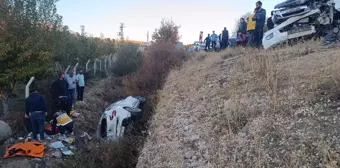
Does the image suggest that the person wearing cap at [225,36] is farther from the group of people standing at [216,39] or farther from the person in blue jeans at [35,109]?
the person in blue jeans at [35,109]

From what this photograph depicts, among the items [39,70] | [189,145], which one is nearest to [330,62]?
[189,145]

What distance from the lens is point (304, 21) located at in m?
9.29

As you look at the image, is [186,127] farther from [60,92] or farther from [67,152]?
[60,92]

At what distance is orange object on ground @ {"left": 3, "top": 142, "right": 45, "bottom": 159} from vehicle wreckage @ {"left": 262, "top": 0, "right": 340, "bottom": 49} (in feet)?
24.4

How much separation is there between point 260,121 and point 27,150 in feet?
19.8

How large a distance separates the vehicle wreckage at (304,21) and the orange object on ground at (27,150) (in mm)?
7438

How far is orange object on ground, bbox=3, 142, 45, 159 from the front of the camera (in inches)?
295

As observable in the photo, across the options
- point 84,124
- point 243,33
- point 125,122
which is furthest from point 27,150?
point 243,33

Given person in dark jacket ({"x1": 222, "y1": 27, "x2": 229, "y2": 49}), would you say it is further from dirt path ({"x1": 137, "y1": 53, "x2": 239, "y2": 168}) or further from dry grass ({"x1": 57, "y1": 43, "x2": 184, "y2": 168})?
dirt path ({"x1": 137, "y1": 53, "x2": 239, "y2": 168})

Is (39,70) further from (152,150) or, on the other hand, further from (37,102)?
(152,150)


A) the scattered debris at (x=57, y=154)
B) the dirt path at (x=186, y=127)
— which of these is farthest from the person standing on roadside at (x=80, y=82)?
the dirt path at (x=186, y=127)

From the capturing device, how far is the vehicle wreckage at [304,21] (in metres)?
8.54

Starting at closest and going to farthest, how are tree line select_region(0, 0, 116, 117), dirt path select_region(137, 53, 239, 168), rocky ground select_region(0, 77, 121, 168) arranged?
dirt path select_region(137, 53, 239, 168) → rocky ground select_region(0, 77, 121, 168) → tree line select_region(0, 0, 116, 117)

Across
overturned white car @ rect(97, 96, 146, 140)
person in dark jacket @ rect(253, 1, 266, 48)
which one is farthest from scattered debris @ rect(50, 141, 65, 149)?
person in dark jacket @ rect(253, 1, 266, 48)
